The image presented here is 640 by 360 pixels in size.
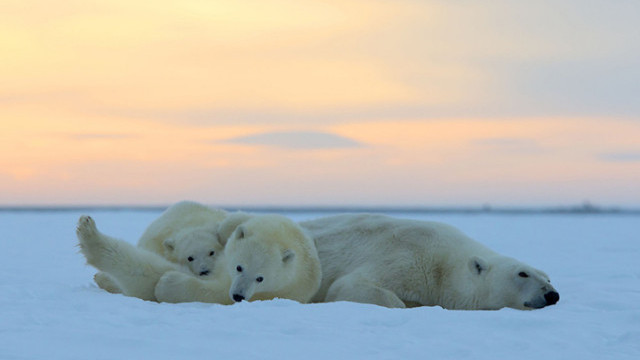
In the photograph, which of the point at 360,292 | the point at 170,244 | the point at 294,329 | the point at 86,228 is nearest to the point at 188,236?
the point at 170,244

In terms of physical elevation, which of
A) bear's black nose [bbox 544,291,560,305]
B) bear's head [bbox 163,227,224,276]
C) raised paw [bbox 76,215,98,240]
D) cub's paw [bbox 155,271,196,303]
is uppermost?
raised paw [bbox 76,215,98,240]

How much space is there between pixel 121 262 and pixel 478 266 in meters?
2.73

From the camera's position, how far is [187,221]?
21.4ft

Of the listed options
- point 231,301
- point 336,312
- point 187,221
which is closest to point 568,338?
point 336,312

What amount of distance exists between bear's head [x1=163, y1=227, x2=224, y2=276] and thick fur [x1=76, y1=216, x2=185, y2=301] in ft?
0.79

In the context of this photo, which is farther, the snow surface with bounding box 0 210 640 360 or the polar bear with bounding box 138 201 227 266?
the polar bear with bounding box 138 201 227 266

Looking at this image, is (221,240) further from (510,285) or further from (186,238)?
(510,285)

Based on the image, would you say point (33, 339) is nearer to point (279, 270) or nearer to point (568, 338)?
point (279, 270)

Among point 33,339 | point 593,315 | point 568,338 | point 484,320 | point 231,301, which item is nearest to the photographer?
point 33,339

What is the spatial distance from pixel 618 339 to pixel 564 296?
1901mm

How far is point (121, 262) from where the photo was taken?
5.57 meters

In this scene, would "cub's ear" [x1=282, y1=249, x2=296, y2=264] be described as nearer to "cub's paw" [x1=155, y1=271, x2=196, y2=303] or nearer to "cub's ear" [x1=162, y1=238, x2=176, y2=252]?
"cub's paw" [x1=155, y1=271, x2=196, y2=303]

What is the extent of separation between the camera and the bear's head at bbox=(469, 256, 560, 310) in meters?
5.40

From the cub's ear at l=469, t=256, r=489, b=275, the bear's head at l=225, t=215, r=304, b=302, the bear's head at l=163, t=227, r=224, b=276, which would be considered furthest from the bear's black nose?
the bear's head at l=163, t=227, r=224, b=276
